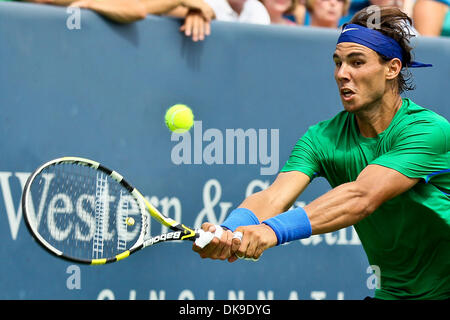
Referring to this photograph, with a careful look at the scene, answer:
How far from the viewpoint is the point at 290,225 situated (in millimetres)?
3221

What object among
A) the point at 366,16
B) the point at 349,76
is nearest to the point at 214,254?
the point at 349,76

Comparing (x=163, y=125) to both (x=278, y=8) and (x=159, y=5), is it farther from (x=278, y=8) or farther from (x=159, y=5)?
(x=278, y=8)

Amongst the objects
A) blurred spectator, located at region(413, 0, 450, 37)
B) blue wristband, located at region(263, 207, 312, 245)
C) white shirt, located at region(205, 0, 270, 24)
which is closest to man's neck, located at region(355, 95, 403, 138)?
blue wristband, located at region(263, 207, 312, 245)

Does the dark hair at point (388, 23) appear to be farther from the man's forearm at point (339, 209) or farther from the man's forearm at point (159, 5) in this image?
the man's forearm at point (159, 5)

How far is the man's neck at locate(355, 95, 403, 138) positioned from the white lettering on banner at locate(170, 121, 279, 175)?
1400 mm

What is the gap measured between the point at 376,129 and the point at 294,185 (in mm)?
418

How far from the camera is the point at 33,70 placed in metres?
4.55

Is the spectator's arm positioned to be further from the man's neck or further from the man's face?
the man's neck

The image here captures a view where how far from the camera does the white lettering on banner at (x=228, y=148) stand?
484 cm

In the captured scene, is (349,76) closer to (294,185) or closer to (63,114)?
(294,185)

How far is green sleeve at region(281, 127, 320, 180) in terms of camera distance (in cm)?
364

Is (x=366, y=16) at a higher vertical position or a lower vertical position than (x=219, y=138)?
higher

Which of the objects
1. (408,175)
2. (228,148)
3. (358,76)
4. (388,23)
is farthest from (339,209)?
(228,148)
